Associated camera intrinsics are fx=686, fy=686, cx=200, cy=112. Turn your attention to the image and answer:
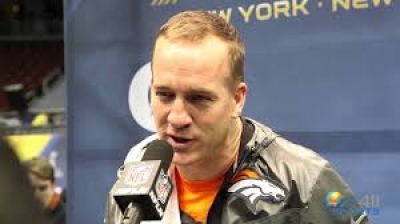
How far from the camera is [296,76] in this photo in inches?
72.4

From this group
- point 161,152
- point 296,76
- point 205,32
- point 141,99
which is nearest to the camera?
point 161,152

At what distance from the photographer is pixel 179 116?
1.07m

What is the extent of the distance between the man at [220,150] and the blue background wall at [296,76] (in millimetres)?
578

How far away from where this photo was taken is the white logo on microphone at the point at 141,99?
2119 millimetres

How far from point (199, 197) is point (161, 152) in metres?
0.22

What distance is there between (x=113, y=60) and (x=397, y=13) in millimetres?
903

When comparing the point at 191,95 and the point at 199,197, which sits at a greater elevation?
the point at 191,95

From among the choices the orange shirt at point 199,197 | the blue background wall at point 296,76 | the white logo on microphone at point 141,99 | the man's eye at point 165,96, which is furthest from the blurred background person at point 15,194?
the white logo on microphone at point 141,99

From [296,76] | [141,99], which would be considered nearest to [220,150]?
[296,76]

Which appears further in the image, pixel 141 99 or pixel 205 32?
pixel 141 99

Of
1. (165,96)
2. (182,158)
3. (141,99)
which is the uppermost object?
(165,96)

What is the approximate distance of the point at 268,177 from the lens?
46.9 inches

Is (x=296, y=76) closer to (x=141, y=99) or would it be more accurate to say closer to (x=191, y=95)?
(x=141, y=99)

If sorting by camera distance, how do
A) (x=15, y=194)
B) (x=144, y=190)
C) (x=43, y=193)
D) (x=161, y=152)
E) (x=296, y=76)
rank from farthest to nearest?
(x=296, y=76), (x=161, y=152), (x=144, y=190), (x=43, y=193), (x=15, y=194)
